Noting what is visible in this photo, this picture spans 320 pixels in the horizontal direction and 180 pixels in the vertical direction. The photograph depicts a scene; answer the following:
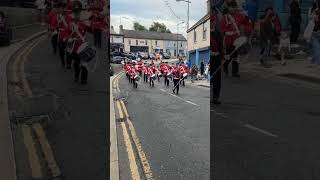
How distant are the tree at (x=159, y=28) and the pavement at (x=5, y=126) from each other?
31.9 inches

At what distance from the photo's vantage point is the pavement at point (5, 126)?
270 cm

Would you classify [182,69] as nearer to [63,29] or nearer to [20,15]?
[63,29]

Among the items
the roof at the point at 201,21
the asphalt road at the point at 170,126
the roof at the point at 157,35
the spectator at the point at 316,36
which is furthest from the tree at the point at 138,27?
the spectator at the point at 316,36

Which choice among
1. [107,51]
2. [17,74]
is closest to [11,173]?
[17,74]

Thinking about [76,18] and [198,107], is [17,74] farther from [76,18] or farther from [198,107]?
[198,107]

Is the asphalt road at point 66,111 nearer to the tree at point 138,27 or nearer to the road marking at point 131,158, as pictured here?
the tree at point 138,27

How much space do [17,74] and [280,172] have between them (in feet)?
5.86

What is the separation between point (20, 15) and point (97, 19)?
501mm

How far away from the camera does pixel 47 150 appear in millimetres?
2752

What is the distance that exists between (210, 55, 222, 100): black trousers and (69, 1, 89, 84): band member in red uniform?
2.72ft

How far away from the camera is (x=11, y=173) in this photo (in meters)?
2.72

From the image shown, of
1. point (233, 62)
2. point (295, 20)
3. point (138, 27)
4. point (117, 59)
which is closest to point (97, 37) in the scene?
point (117, 59)

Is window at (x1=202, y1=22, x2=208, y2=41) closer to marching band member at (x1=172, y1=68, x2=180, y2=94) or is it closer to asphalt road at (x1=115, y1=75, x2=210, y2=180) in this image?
asphalt road at (x1=115, y1=75, x2=210, y2=180)

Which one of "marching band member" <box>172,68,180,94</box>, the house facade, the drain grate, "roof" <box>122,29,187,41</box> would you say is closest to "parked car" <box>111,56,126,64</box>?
"roof" <box>122,29,187,41</box>
